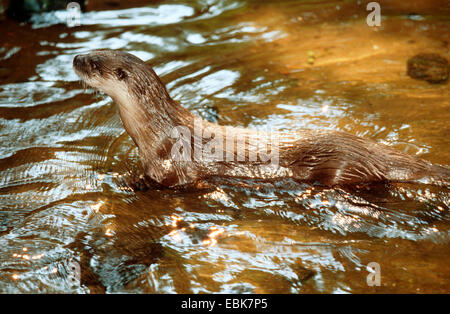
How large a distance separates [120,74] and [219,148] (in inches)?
29.5

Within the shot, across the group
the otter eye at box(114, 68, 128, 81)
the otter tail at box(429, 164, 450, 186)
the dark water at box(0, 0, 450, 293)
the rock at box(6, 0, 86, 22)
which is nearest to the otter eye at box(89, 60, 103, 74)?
the otter eye at box(114, 68, 128, 81)

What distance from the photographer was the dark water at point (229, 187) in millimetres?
2211

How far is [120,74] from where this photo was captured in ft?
8.80

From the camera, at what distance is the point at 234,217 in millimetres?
2619

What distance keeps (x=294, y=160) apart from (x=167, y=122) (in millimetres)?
821

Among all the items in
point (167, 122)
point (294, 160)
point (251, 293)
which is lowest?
point (251, 293)

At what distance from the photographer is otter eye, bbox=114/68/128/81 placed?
267 cm

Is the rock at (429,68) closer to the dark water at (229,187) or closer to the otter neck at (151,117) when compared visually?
the dark water at (229,187)

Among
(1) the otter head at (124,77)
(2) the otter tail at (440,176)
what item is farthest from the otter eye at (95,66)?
(2) the otter tail at (440,176)

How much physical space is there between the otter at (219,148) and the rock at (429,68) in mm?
1525

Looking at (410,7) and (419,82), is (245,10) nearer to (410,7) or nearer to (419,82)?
(410,7)

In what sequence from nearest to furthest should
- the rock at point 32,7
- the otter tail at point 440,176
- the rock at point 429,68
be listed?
the otter tail at point 440,176
the rock at point 429,68
the rock at point 32,7
